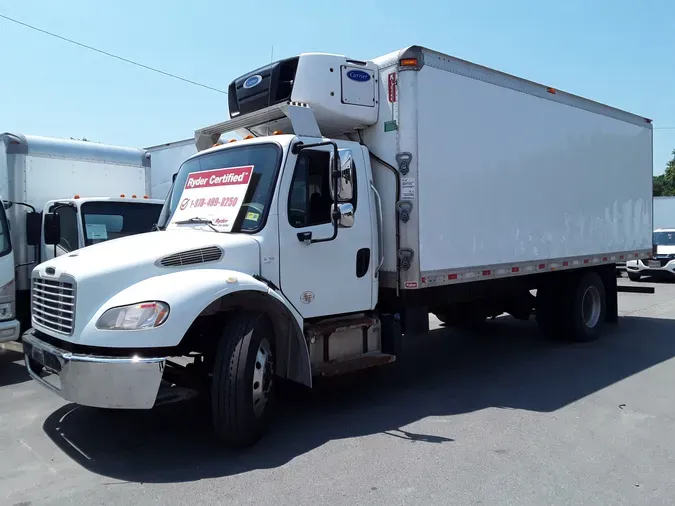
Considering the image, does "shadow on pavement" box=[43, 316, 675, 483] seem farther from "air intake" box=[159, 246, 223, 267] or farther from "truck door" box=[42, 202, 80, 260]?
Answer: "truck door" box=[42, 202, 80, 260]

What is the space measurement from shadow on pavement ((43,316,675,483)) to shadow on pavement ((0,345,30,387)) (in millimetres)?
1728

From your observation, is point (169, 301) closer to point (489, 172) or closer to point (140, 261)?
point (140, 261)

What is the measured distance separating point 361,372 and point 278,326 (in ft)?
7.77

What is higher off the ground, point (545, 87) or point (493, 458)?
point (545, 87)

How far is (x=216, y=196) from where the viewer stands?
5.44 m

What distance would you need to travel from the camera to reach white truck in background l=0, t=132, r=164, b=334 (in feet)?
26.2

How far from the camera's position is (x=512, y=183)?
727 cm

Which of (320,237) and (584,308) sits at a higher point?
(320,237)

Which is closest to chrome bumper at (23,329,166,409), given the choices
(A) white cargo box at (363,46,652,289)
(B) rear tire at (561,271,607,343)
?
(A) white cargo box at (363,46,652,289)

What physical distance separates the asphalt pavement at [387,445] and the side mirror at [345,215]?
185 centimetres

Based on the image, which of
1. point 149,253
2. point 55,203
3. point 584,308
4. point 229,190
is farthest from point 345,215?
point 584,308

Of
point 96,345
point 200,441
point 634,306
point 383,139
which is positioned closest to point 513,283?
point 383,139

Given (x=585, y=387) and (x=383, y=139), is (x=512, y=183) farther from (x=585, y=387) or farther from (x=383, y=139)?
(x=585, y=387)

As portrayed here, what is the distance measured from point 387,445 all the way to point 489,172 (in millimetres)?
3640
